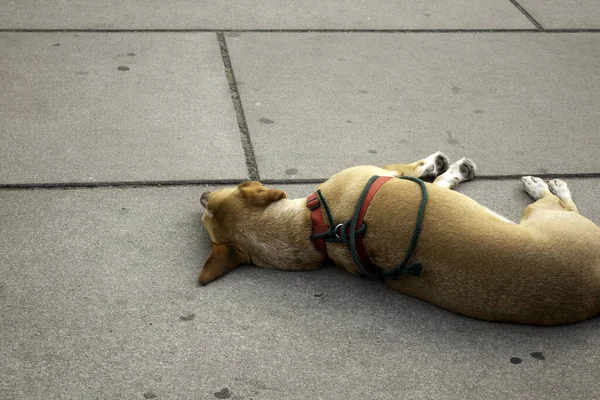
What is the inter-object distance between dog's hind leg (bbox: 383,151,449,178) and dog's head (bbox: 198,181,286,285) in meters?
→ 0.91

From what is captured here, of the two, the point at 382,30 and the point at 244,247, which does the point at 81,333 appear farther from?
the point at 382,30

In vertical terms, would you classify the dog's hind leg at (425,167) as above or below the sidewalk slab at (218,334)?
above

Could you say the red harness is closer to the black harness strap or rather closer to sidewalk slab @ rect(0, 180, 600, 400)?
the black harness strap

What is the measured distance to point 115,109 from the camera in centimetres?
536

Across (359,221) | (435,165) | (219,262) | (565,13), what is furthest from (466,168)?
(565,13)

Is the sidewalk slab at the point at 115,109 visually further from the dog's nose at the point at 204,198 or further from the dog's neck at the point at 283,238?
the dog's neck at the point at 283,238

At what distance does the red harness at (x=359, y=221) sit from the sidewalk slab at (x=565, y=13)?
12.4ft

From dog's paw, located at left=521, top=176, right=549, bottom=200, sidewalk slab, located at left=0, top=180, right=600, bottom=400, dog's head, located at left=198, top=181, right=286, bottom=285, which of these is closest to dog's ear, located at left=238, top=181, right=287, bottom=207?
dog's head, located at left=198, top=181, right=286, bottom=285

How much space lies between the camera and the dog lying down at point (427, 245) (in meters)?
3.63

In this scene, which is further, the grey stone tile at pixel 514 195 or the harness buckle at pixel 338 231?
the grey stone tile at pixel 514 195

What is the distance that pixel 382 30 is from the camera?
6.64 metres

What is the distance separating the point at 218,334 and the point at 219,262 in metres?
0.45

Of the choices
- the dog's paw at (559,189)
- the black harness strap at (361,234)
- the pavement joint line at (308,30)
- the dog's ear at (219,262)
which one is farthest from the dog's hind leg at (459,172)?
the pavement joint line at (308,30)

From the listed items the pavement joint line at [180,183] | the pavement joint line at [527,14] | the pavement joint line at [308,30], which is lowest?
the pavement joint line at [180,183]
